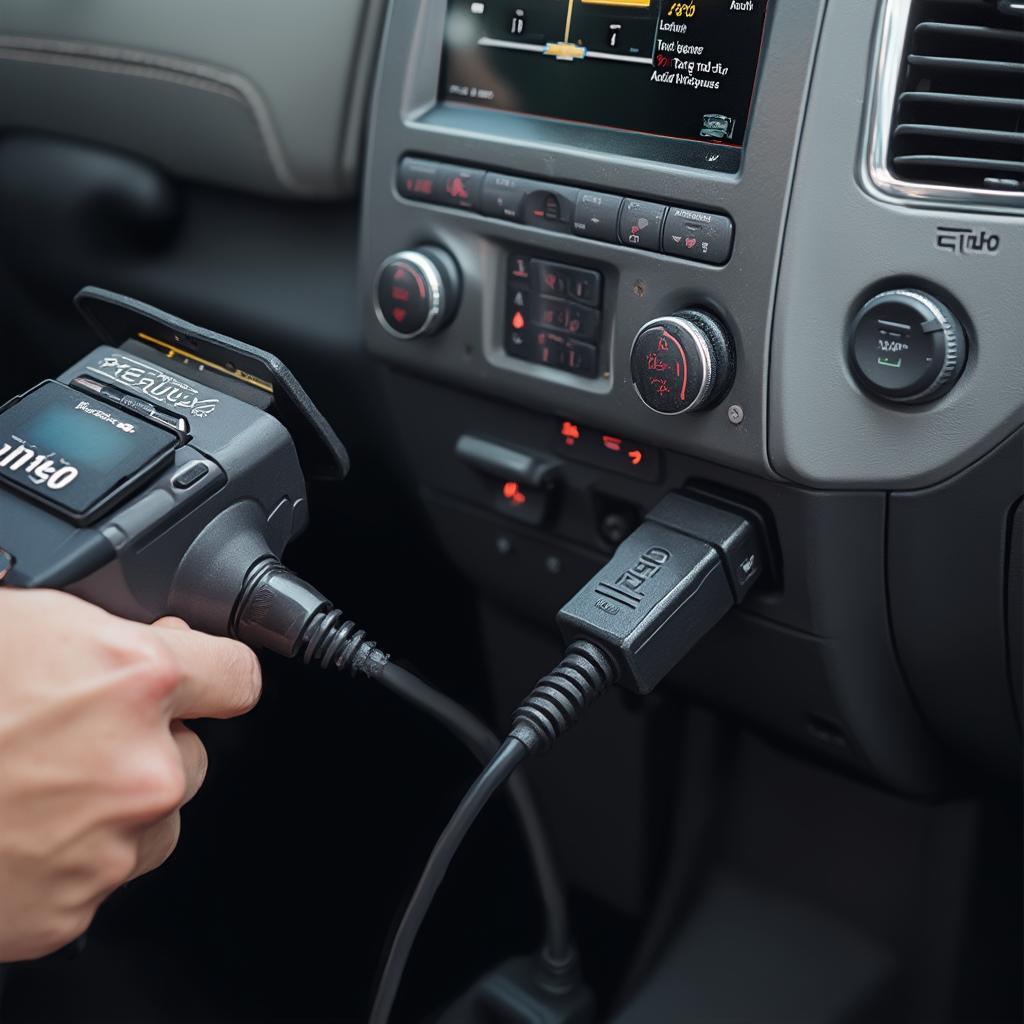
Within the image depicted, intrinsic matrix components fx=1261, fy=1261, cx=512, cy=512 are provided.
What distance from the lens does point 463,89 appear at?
0.85 meters

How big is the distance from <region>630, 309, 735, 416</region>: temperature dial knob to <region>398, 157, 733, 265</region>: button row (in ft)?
0.13

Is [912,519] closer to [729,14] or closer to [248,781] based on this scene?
[729,14]

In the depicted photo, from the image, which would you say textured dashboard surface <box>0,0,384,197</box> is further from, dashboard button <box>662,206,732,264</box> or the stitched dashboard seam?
dashboard button <box>662,206,732,264</box>

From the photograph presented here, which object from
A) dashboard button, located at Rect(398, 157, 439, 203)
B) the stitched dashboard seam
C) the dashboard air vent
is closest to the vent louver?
the dashboard air vent

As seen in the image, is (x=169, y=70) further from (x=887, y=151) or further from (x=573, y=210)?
(x=887, y=151)

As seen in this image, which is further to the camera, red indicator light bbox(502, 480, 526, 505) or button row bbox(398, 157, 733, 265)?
red indicator light bbox(502, 480, 526, 505)

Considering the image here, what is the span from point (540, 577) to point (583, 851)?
339 mm

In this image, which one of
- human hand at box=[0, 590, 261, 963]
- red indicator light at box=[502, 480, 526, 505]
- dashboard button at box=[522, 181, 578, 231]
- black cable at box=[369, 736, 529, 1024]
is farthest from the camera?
red indicator light at box=[502, 480, 526, 505]

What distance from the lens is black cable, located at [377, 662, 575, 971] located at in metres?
0.72

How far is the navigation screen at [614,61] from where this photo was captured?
718mm

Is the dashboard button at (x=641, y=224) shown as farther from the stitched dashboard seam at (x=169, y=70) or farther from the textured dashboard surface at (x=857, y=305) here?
the stitched dashboard seam at (x=169, y=70)

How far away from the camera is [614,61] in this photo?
77 centimetres

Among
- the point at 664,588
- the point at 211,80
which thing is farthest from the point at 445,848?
the point at 211,80

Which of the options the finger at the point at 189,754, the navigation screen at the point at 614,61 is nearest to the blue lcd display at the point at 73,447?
the finger at the point at 189,754
